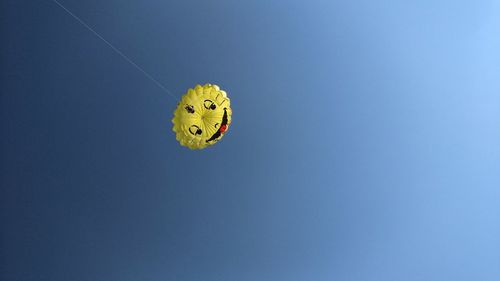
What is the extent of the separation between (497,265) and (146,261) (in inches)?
120

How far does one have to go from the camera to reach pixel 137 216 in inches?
170

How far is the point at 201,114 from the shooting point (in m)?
3.02

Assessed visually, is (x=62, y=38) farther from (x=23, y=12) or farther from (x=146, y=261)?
(x=146, y=261)

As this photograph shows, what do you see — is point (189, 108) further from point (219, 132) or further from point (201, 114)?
point (219, 132)

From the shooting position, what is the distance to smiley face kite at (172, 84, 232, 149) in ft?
9.85

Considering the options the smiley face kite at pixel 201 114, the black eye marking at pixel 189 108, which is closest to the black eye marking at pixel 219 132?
the smiley face kite at pixel 201 114

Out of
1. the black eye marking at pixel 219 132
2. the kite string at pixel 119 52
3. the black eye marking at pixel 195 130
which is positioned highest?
the kite string at pixel 119 52

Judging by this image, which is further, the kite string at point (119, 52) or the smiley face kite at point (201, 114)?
the kite string at point (119, 52)

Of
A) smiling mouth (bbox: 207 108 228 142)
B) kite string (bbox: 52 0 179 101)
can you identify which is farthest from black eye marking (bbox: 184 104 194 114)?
kite string (bbox: 52 0 179 101)

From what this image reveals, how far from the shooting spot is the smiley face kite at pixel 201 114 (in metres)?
3.00

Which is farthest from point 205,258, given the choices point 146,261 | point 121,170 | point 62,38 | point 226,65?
point 62,38

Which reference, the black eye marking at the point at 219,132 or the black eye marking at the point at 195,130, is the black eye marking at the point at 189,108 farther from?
the black eye marking at the point at 219,132

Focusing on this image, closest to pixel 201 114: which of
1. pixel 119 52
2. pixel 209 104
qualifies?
pixel 209 104

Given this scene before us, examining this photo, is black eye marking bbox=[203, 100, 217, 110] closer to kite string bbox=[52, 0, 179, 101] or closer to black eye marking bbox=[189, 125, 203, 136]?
black eye marking bbox=[189, 125, 203, 136]
